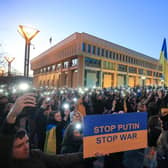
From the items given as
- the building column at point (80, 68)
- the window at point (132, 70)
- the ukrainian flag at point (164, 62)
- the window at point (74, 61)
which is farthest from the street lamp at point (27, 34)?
the window at point (132, 70)

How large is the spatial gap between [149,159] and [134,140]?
129 cm

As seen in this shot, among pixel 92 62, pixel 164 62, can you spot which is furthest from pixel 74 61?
pixel 164 62

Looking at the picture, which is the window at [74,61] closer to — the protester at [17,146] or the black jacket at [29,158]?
the black jacket at [29,158]

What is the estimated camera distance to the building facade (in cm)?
4391

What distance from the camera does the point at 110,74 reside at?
50531 mm

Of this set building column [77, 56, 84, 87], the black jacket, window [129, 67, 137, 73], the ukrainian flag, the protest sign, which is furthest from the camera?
window [129, 67, 137, 73]

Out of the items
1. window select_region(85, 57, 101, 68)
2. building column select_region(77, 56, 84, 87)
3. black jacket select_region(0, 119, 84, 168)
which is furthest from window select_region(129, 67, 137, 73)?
Answer: black jacket select_region(0, 119, 84, 168)

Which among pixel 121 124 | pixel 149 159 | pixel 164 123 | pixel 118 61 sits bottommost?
pixel 149 159

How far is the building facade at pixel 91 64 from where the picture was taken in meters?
43.9

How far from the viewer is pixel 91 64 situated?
45062 mm

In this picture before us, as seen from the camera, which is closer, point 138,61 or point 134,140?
point 134,140

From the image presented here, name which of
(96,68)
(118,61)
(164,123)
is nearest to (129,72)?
(118,61)

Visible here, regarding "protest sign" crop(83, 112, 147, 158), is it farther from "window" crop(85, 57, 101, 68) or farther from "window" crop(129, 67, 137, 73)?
"window" crop(129, 67, 137, 73)

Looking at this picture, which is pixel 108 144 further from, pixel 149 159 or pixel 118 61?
pixel 118 61
